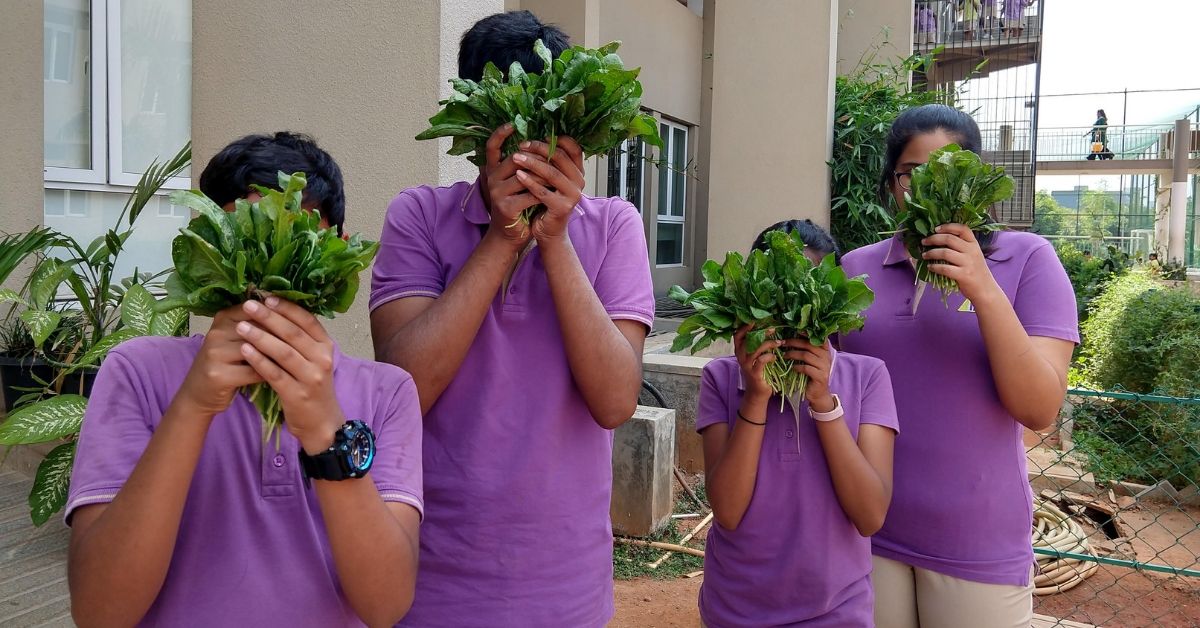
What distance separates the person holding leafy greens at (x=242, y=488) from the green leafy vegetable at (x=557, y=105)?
1.75 feet

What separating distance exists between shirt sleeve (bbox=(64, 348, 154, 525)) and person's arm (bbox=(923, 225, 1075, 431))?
1781 millimetres

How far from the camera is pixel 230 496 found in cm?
156

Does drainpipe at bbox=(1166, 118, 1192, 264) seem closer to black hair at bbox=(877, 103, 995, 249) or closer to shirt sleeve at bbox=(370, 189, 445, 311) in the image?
black hair at bbox=(877, 103, 995, 249)

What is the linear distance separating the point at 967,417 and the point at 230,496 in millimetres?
1792

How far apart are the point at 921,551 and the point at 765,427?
0.54m

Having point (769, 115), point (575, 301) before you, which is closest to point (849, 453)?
point (575, 301)

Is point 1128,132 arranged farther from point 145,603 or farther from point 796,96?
point 145,603

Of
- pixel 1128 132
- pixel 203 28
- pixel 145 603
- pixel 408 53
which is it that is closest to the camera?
pixel 145 603

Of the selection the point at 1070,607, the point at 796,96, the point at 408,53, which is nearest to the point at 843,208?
the point at 796,96

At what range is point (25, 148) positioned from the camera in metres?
6.08

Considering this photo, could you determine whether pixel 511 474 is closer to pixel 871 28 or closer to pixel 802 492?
pixel 802 492

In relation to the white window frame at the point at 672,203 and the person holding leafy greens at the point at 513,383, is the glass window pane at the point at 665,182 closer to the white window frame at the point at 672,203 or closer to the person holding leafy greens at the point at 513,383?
the white window frame at the point at 672,203

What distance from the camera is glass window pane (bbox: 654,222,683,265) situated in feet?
47.8

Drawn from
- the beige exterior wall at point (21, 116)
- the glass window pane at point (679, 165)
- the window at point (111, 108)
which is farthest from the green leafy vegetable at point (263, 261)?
the glass window pane at point (679, 165)
